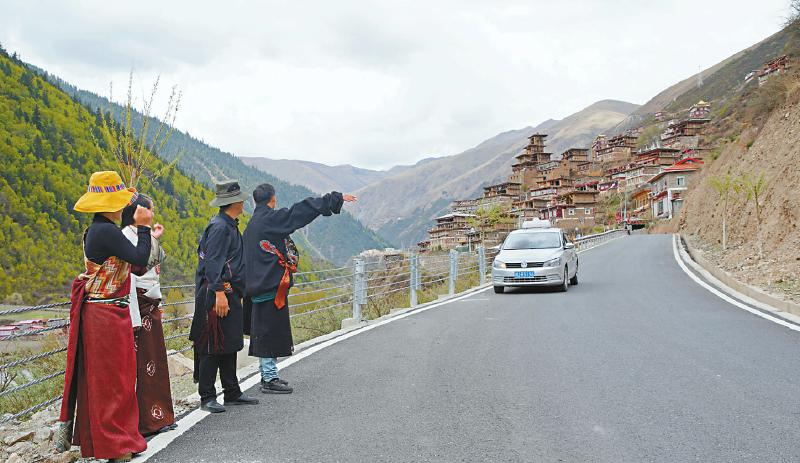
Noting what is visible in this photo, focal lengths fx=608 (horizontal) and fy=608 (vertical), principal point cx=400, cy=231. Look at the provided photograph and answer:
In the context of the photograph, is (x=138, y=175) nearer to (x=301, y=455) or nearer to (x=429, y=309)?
(x=429, y=309)

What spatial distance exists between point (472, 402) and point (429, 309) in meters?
7.94

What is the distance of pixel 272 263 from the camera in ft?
18.5

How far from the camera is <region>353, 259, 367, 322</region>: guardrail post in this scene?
11.0m

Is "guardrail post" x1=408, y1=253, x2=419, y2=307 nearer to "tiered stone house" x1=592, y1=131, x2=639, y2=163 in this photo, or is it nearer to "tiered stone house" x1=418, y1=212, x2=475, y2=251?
"tiered stone house" x1=418, y1=212, x2=475, y2=251

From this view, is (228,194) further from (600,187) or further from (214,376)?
(600,187)

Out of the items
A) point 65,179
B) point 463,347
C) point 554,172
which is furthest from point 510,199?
point 463,347

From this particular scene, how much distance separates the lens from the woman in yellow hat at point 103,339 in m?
3.85

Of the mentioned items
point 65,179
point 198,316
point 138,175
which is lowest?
point 198,316

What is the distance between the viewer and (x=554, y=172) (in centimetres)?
12538

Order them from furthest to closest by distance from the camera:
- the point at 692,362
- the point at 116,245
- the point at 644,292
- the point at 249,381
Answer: the point at 644,292 < the point at 692,362 < the point at 249,381 < the point at 116,245

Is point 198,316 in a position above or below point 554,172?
below

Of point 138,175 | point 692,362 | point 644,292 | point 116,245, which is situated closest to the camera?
point 116,245

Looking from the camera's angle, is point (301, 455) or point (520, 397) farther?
point (520, 397)

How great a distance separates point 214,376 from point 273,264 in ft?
3.64
